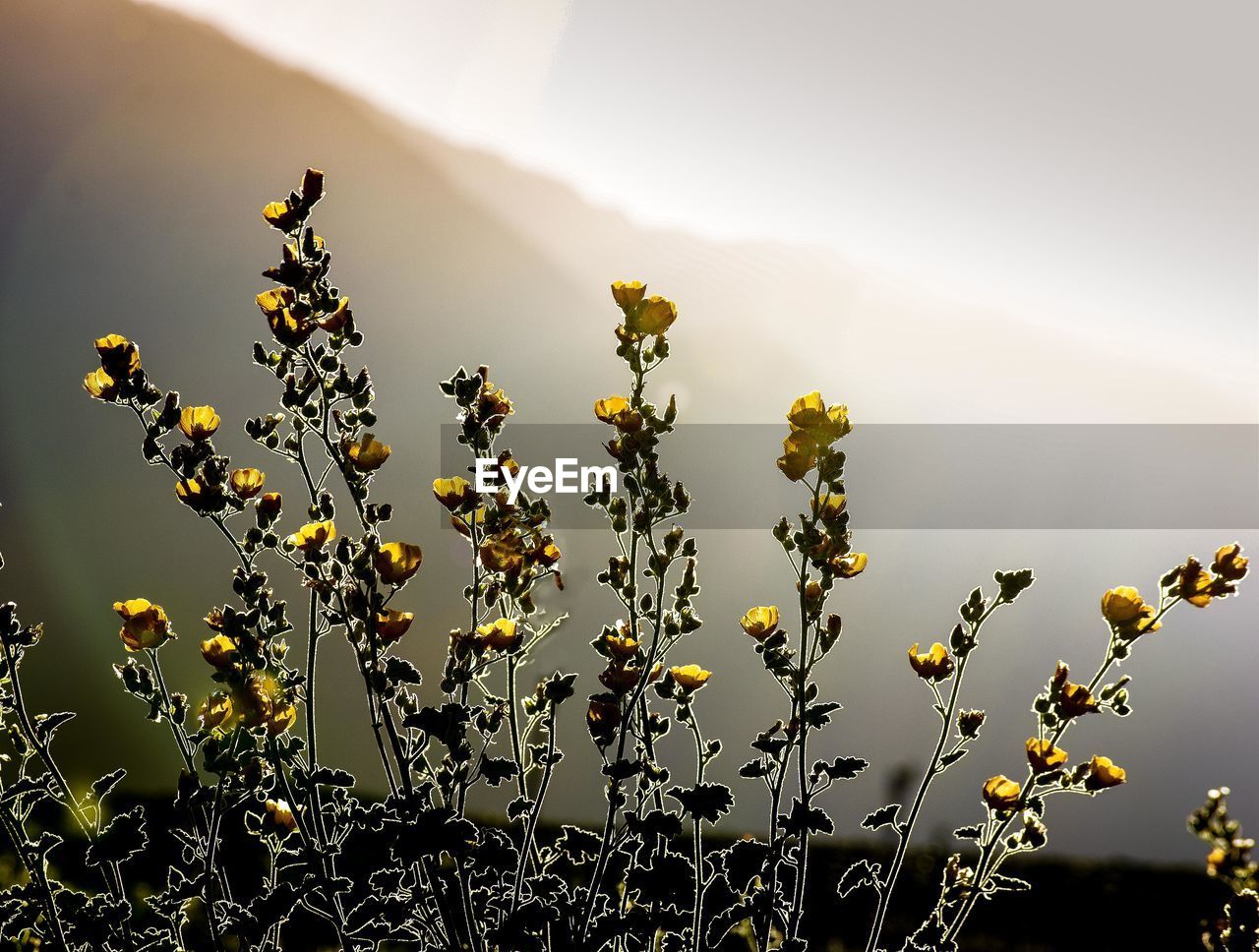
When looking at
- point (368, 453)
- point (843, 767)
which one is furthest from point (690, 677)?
point (368, 453)

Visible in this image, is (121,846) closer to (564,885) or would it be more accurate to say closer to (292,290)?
(564,885)

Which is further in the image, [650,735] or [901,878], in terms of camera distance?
[901,878]

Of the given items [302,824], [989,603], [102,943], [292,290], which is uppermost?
[292,290]

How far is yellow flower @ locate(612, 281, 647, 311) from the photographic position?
190 cm

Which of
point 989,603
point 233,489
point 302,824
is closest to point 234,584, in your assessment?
point 233,489

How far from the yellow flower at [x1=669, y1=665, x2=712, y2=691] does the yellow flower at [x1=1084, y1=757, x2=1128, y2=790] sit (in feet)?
2.71

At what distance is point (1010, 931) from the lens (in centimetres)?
369

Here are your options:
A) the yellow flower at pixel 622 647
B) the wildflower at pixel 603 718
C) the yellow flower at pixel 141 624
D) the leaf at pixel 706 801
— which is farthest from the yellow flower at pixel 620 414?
the yellow flower at pixel 141 624

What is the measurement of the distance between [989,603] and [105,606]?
23.1ft

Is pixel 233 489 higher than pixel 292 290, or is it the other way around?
→ pixel 292 290

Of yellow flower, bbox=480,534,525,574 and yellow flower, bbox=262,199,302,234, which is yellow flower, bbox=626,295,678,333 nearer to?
yellow flower, bbox=480,534,525,574

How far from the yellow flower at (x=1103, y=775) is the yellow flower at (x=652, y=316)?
1300 mm

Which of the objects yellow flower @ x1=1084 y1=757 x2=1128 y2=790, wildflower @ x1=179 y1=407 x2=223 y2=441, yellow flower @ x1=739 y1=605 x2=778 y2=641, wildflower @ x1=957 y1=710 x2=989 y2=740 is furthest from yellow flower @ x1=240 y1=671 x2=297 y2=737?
yellow flower @ x1=1084 y1=757 x2=1128 y2=790

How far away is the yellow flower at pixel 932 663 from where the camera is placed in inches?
75.3
